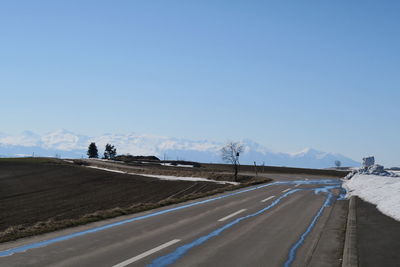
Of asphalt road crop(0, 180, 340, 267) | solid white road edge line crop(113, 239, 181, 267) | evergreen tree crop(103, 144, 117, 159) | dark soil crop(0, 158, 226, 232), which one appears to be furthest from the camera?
evergreen tree crop(103, 144, 117, 159)

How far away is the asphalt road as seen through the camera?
29.1ft

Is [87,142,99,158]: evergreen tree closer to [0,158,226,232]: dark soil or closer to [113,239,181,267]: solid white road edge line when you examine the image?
[0,158,226,232]: dark soil

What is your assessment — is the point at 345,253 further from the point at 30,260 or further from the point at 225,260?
the point at 30,260

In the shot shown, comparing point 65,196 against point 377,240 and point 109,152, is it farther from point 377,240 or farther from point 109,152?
point 109,152

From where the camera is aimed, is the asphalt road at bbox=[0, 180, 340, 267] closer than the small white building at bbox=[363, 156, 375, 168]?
Yes

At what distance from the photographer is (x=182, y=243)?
35.3 ft

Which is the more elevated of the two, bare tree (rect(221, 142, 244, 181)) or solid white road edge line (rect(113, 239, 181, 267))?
bare tree (rect(221, 142, 244, 181))

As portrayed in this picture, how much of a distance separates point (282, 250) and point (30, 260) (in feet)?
19.1

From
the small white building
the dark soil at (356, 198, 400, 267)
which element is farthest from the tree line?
the dark soil at (356, 198, 400, 267)

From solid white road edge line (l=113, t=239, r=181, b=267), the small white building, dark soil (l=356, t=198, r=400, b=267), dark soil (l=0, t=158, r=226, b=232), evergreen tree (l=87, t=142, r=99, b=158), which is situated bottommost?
dark soil (l=0, t=158, r=226, b=232)

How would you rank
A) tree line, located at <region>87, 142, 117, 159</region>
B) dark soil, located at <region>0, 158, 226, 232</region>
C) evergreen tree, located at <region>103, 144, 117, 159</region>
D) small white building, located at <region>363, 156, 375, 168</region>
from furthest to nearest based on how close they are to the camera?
evergreen tree, located at <region>103, 144, 117, 159</region> → tree line, located at <region>87, 142, 117, 159</region> → small white building, located at <region>363, 156, 375, 168</region> → dark soil, located at <region>0, 158, 226, 232</region>

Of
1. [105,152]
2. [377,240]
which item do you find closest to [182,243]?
[377,240]

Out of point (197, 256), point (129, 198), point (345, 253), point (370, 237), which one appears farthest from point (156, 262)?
point (129, 198)

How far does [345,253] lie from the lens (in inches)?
383
